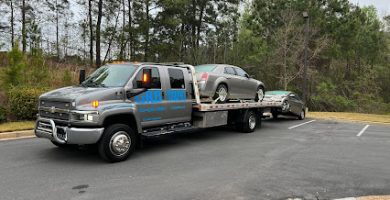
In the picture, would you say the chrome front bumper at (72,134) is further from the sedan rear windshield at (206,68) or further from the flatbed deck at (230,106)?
the sedan rear windshield at (206,68)

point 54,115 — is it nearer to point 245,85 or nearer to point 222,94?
point 222,94

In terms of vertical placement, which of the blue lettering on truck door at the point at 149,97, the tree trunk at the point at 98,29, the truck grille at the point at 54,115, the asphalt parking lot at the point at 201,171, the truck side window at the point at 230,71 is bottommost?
the asphalt parking lot at the point at 201,171

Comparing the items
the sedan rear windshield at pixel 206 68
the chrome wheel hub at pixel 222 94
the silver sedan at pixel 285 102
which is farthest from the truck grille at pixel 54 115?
the silver sedan at pixel 285 102

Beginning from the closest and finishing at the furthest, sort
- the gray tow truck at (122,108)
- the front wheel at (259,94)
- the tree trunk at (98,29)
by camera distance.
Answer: the gray tow truck at (122,108) → the front wheel at (259,94) → the tree trunk at (98,29)

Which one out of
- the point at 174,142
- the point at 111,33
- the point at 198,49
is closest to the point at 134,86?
the point at 174,142

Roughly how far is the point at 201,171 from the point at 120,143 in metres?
1.87

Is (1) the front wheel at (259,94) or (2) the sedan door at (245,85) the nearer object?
(2) the sedan door at (245,85)

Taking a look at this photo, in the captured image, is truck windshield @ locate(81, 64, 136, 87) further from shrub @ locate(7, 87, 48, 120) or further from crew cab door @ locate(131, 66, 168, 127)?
shrub @ locate(7, 87, 48, 120)

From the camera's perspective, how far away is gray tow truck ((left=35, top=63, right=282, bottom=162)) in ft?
22.2

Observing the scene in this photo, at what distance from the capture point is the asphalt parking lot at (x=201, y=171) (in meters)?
5.46

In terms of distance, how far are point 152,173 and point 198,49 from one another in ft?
74.3

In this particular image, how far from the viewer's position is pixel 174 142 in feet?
32.3

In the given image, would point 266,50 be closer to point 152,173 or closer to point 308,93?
point 308,93

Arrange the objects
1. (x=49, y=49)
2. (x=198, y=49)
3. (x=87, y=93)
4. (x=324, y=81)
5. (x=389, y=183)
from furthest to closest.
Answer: (x=324, y=81) < (x=198, y=49) < (x=49, y=49) < (x=87, y=93) < (x=389, y=183)
